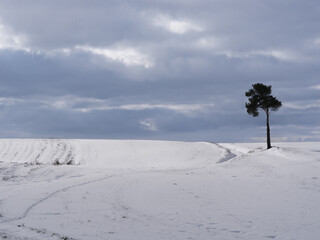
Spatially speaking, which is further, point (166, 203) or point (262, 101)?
point (262, 101)

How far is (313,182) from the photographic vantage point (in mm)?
21922

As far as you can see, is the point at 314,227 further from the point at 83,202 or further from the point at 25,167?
the point at 25,167

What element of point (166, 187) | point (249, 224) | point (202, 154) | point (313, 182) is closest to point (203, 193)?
point (166, 187)

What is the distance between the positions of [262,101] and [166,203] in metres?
28.3

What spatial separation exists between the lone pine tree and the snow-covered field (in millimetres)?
10280

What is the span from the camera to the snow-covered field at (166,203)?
1191 centimetres

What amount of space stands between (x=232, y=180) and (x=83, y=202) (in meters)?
9.59

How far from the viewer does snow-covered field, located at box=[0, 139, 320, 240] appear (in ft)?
39.1

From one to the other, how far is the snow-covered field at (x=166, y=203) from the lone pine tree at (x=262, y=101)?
10.3 meters

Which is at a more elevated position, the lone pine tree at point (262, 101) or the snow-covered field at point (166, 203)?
the lone pine tree at point (262, 101)

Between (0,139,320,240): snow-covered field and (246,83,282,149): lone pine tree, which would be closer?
(0,139,320,240): snow-covered field

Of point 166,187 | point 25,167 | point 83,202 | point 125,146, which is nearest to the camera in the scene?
point 83,202

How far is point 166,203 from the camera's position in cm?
1692

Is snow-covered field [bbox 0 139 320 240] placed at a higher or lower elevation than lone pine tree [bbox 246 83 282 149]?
lower
